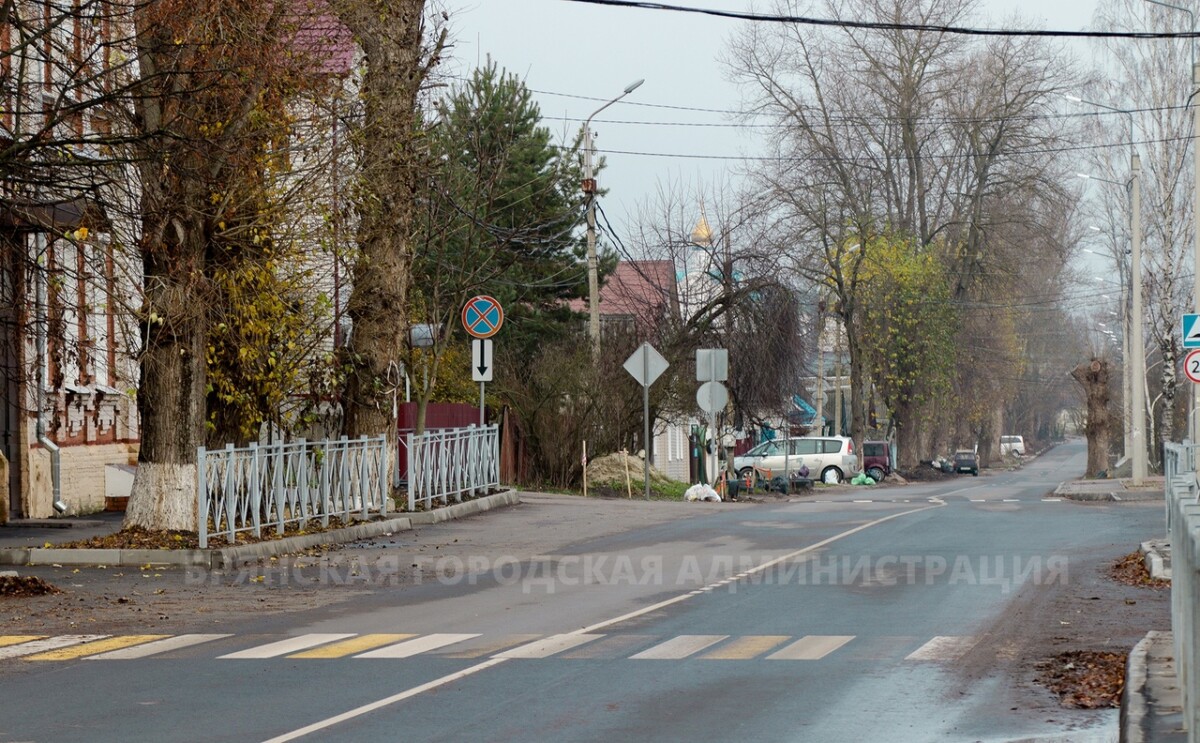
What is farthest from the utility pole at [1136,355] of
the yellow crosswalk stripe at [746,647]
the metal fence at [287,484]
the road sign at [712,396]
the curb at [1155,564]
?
the yellow crosswalk stripe at [746,647]

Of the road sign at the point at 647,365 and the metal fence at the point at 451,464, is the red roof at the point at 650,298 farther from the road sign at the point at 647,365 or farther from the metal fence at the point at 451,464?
the metal fence at the point at 451,464

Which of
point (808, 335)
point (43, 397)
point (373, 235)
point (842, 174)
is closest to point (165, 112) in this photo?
point (373, 235)

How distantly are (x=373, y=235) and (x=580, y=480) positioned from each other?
13.2 meters

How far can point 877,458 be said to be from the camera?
2322 inches

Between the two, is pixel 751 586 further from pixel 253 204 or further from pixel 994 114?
pixel 994 114

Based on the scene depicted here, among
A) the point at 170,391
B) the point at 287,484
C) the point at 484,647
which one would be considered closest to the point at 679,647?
the point at 484,647

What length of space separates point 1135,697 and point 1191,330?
20041mm

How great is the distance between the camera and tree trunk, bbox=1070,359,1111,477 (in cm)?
4750

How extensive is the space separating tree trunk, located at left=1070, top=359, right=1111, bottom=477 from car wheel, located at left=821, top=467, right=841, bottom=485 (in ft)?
26.7

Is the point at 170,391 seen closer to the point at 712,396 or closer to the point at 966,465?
the point at 712,396

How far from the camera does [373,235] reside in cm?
2277

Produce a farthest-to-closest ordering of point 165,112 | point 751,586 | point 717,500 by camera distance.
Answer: point 717,500, point 165,112, point 751,586

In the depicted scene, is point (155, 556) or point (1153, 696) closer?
point (1153, 696)

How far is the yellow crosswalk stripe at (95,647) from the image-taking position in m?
10.8
